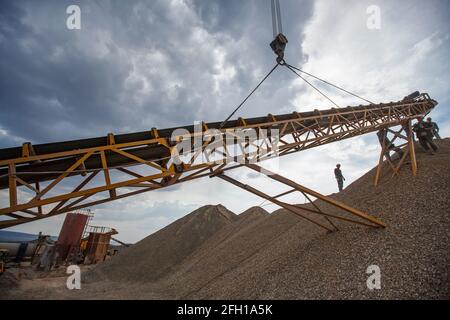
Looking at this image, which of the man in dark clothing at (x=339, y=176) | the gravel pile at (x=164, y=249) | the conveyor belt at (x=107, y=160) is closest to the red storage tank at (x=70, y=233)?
the gravel pile at (x=164, y=249)

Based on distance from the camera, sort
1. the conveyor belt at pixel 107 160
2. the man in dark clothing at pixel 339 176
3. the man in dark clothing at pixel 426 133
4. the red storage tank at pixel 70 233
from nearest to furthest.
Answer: the conveyor belt at pixel 107 160 → the man in dark clothing at pixel 426 133 → the man in dark clothing at pixel 339 176 → the red storage tank at pixel 70 233

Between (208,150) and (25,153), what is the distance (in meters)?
3.79

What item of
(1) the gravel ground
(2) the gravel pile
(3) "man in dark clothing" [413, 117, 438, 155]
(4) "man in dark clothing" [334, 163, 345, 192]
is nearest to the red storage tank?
(2) the gravel pile

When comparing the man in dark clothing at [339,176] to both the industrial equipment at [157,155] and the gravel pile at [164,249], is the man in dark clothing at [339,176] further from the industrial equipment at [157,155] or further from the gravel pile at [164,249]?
the gravel pile at [164,249]

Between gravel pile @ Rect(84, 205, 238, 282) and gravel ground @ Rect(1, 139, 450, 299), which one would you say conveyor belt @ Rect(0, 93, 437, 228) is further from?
gravel pile @ Rect(84, 205, 238, 282)

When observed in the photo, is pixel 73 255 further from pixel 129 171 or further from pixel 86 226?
pixel 129 171

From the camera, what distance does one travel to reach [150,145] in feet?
17.8

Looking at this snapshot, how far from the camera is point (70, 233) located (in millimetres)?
20469

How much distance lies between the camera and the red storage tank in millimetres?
19703

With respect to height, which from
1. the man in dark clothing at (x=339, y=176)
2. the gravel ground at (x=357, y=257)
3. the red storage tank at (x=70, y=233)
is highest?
the man in dark clothing at (x=339, y=176)

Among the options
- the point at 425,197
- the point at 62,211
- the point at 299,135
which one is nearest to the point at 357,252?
the point at 425,197

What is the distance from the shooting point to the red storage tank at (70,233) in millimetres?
19703

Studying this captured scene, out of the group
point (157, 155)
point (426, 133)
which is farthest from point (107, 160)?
point (426, 133)

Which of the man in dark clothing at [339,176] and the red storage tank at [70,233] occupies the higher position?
the man in dark clothing at [339,176]
